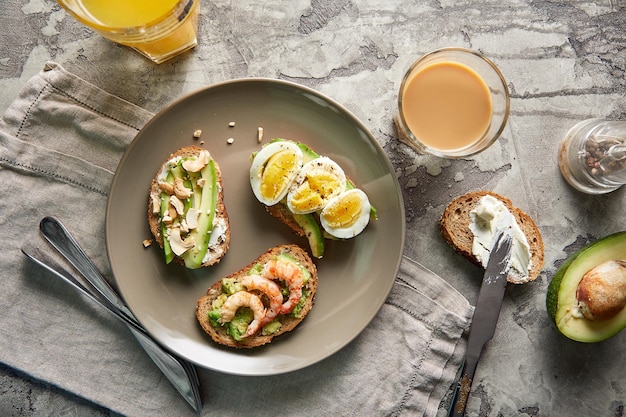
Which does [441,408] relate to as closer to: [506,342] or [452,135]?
[506,342]

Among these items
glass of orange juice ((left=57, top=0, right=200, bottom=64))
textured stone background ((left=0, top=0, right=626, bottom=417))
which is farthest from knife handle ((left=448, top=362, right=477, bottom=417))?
glass of orange juice ((left=57, top=0, right=200, bottom=64))

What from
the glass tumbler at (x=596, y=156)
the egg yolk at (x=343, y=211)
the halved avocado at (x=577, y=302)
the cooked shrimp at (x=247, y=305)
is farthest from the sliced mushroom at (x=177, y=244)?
the glass tumbler at (x=596, y=156)

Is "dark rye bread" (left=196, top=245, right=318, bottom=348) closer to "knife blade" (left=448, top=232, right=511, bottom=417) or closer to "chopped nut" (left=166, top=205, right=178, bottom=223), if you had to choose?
"chopped nut" (left=166, top=205, right=178, bottom=223)

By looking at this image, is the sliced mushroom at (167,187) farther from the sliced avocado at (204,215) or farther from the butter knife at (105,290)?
the butter knife at (105,290)

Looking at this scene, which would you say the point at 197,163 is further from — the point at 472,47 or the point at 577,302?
the point at 577,302

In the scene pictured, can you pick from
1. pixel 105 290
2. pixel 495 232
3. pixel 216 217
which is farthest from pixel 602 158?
pixel 105 290

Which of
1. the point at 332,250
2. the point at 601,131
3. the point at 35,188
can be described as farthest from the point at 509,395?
the point at 35,188
